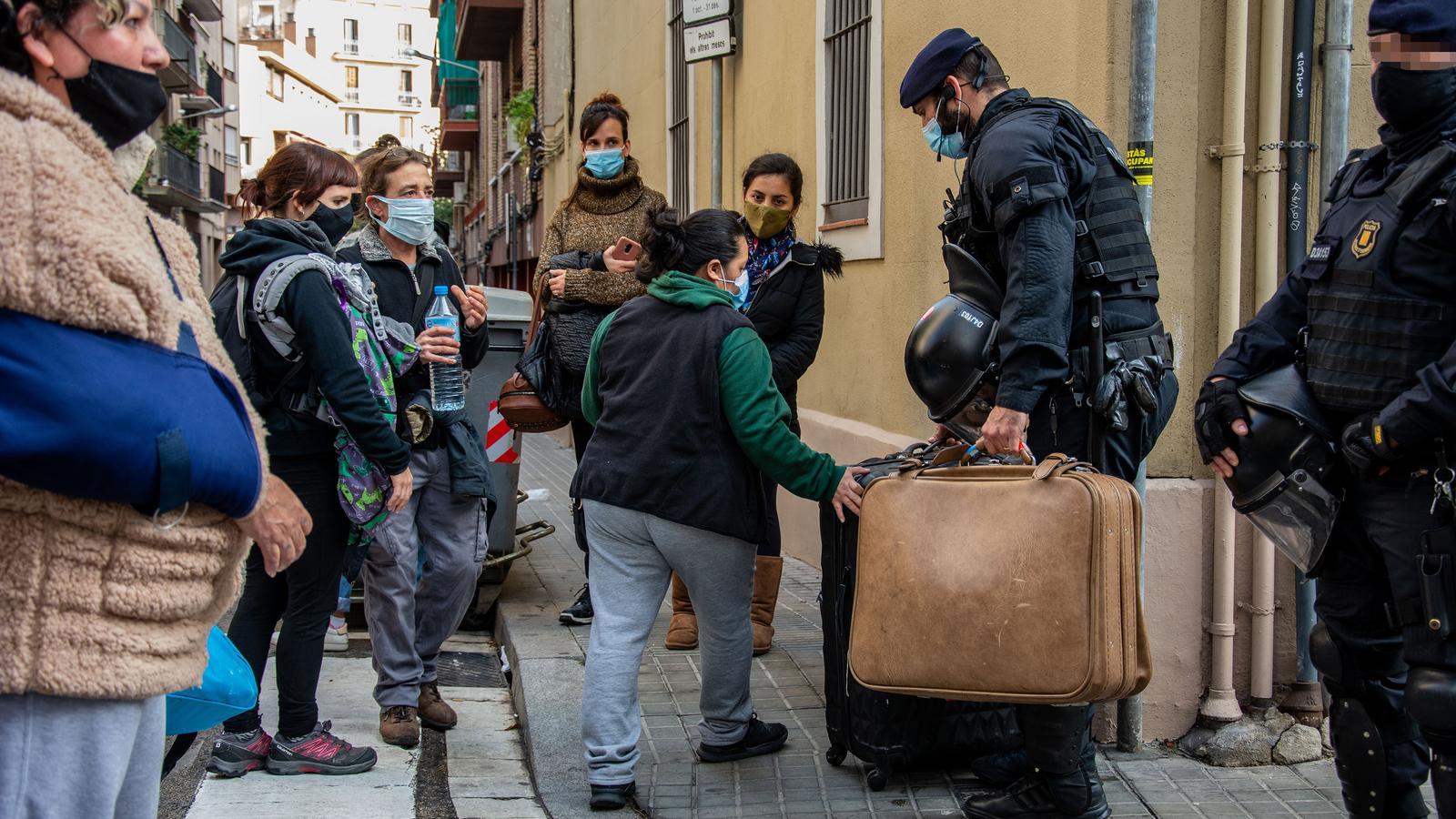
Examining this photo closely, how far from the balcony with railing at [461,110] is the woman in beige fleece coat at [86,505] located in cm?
3837

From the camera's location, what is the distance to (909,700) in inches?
147

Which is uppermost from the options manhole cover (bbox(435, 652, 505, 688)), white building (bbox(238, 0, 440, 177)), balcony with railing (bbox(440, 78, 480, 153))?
white building (bbox(238, 0, 440, 177))

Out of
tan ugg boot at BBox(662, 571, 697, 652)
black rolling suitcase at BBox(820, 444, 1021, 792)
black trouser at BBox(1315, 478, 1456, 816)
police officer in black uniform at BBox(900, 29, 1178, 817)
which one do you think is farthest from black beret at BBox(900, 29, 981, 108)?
tan ugg boot at BBox(662, 571, 697, 652)

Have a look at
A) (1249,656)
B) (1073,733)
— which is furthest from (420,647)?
(1249,656)

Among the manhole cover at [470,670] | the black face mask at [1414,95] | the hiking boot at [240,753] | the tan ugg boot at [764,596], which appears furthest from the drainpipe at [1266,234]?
the hiking boot at [240,753]

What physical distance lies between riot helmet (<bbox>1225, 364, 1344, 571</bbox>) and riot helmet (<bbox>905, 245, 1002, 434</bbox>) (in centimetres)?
65

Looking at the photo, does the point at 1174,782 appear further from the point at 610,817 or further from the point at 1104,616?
the point at 610,817

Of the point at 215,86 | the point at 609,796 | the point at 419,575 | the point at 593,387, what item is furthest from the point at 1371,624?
the point at 215,86

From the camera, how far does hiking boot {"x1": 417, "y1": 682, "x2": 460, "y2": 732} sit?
4699 mm

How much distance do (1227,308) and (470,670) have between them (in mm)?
3450

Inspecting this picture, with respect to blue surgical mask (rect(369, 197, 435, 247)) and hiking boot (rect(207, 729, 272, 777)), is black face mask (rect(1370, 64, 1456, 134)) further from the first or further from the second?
hiking boot (rect(207, 729, 272, 777))

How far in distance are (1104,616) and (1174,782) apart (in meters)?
1.23

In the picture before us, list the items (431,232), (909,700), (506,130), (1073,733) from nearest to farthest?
(1073,733) < (909,700) < (431,232) < (506,130)

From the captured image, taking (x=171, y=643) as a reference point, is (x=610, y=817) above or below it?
below
